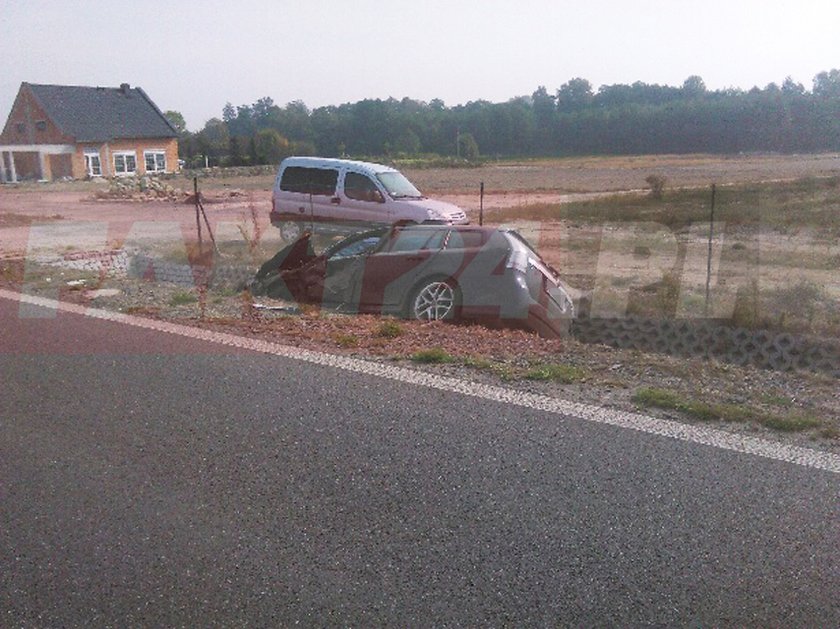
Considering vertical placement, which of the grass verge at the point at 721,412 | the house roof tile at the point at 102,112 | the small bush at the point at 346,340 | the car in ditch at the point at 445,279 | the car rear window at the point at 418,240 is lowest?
the small bush at the point at 346,340

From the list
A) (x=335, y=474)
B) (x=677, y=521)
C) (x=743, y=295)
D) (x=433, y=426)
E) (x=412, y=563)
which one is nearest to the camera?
(x=412, y=563)

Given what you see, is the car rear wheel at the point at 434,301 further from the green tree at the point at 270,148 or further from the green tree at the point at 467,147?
the green tree at the point at 467,147

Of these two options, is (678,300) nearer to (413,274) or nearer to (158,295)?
(413,274)

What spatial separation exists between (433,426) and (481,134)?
293 feet

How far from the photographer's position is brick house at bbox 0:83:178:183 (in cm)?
5612

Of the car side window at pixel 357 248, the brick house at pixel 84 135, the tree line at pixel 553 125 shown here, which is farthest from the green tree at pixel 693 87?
the car side window at pixel 357 248

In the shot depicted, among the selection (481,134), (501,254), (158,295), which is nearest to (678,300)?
(501,254)

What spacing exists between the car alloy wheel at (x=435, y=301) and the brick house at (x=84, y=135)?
52.8m

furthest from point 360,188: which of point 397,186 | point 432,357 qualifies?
point 432,357

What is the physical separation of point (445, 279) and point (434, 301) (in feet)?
0.94

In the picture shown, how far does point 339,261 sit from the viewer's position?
10492 millimetres

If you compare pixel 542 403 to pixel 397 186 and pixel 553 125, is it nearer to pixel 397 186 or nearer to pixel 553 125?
pixel 397 186

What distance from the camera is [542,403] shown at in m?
5.79

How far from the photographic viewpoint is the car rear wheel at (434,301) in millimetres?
9562
